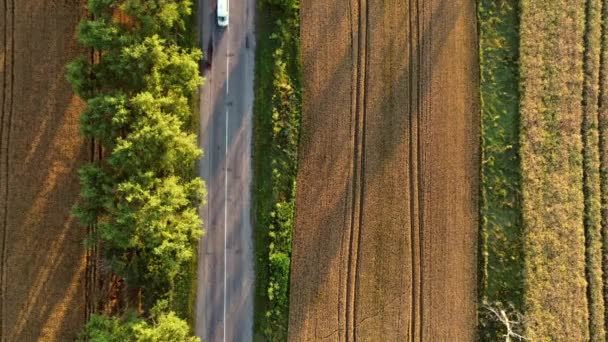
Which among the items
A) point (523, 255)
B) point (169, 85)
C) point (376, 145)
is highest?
point (169, 85)

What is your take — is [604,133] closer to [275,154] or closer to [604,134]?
[604,134]

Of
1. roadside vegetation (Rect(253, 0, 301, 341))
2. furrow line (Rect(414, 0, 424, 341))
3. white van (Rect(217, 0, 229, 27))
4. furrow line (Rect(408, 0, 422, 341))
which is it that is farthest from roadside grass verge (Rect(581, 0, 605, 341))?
white van (Rect(217, 0, 229, 27))

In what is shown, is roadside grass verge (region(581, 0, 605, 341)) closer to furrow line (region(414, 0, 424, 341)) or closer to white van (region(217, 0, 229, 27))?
furrow line (region(414, 0, 424, 341))

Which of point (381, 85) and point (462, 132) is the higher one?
point (381, 85)

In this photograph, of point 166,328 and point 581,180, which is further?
point 581,180

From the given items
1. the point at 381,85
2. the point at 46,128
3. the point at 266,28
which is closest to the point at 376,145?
the point at 381,85

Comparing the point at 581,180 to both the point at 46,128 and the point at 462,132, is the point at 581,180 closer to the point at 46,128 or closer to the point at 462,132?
the point at 462,132
